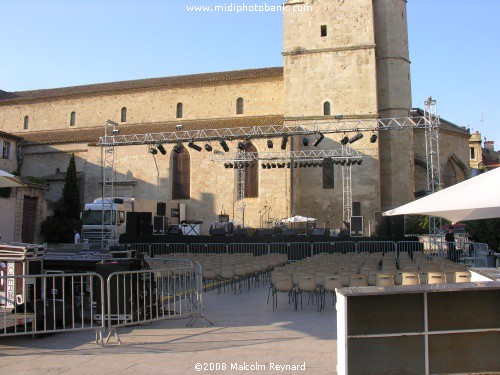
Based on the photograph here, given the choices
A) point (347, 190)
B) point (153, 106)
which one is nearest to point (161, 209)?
point (153, 106)

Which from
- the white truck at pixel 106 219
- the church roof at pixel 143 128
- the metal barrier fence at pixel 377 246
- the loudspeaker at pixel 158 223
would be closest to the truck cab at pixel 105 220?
the white truck at pixel 106 219

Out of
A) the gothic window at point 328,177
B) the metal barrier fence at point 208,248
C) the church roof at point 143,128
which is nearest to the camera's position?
the metal barrier fence at point 208,248

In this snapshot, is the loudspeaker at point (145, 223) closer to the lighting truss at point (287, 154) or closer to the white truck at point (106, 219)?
the white truck at point (106, 219)

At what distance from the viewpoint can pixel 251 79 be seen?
36.2 m

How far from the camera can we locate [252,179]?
32688 mm

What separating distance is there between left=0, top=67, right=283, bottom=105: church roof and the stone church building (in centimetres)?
18

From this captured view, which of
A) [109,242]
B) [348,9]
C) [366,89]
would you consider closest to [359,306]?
[109,242]

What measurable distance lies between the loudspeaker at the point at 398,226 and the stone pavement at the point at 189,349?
480 inches

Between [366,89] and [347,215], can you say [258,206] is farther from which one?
[366,89]

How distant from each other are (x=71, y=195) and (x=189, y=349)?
96.8 ft

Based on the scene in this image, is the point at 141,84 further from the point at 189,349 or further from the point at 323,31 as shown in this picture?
the point at 189,349

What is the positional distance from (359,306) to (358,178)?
88.3 feet

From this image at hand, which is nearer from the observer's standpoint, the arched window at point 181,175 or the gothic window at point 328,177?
the gothic window at point 328,177

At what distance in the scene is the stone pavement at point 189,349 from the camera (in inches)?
229
